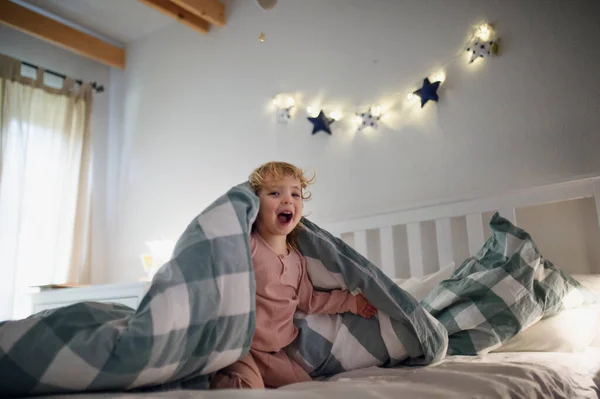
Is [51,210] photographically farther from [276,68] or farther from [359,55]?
[359,55]

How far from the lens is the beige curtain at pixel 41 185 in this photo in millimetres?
2775

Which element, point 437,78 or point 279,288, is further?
point 437,78

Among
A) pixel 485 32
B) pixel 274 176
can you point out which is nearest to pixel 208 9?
pixel 485 32

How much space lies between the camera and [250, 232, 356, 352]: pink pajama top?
3.38ft

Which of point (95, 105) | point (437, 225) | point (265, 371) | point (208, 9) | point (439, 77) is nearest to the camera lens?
point (265, 371)

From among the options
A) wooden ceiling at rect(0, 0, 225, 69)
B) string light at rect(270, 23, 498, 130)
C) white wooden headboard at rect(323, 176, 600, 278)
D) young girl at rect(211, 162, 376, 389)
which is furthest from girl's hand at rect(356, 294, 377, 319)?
wooden ceiling at rect(0, 0, 225, 69)

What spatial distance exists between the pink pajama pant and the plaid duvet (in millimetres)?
418

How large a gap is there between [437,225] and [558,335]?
0.73 m

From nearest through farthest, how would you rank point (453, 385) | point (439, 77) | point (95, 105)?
point (453, 385) < point (439, 77) < point (95, 105)

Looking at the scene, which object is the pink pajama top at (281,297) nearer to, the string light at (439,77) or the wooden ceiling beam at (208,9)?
the string light at (439,77)

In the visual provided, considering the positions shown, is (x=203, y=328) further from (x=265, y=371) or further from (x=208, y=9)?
(x=208, y=9)

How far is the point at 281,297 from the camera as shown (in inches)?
42.6

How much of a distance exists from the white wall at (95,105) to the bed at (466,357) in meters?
1.78

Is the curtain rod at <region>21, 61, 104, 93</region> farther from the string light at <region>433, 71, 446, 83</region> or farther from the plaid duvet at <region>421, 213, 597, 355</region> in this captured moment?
the plaid duvet at <region>421, 213, 597, 355</region>
